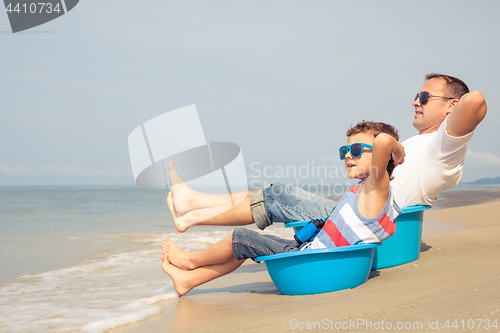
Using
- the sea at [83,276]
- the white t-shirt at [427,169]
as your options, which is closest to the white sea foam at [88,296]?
the sea at [83,276]

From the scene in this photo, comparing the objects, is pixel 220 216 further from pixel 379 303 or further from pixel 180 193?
pixel 379 303

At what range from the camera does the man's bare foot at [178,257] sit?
2.69 meters

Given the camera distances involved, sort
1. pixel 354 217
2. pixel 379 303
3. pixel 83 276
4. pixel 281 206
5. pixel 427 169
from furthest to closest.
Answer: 1. pixel 83 276
2. pixel 281 206
3. pixel 427 169
4. pixel 354 217
5. pixel 379 303

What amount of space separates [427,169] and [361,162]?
70cm

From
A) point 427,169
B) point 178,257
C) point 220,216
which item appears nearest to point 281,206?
point 220,216

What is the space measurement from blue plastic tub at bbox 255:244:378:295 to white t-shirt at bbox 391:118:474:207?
0.76m

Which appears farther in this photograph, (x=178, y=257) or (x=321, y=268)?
(x=178, y=257)

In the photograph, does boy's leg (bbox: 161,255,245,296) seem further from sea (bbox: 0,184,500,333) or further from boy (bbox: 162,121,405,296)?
sea (bbox: 0,184,500,333)

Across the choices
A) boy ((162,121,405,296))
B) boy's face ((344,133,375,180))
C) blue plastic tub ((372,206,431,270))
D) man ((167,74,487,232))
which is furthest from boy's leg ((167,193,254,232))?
blue plastic tub ((372,206,431,270))

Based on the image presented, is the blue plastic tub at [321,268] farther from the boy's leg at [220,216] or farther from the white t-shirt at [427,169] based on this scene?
the white t-shirt at [427,169]

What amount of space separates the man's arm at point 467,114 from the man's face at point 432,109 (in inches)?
25.3

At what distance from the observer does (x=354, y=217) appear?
2100mm

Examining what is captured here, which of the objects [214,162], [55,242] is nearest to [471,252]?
[214,162]

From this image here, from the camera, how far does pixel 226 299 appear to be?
2.57m
